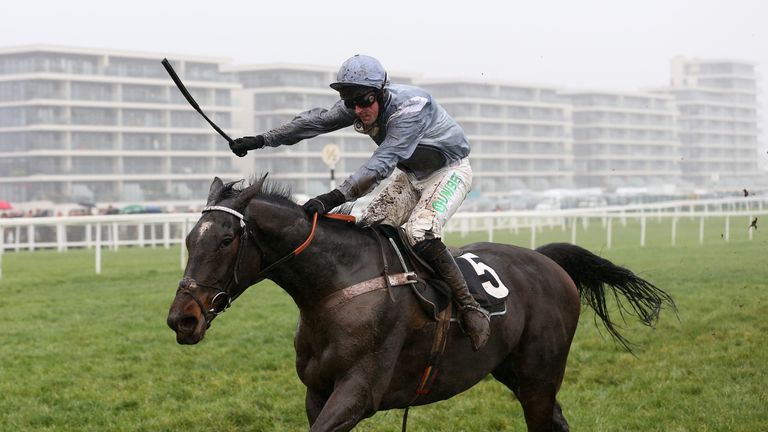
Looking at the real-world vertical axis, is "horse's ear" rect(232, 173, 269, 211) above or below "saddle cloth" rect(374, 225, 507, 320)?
above

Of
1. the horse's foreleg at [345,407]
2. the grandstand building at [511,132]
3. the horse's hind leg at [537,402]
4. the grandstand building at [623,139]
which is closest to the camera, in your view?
the horse's foreleg at [345,407]

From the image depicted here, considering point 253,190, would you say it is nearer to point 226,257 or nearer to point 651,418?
point 226,257

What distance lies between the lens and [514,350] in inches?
188

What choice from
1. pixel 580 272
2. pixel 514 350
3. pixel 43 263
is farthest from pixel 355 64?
pixel 43 263

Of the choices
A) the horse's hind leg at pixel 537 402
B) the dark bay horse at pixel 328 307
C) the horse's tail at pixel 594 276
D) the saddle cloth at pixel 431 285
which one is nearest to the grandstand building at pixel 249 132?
the horse's tail at pixel 594 276

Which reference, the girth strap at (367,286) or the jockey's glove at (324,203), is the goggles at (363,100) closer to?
the jockey's glove at (324,203)

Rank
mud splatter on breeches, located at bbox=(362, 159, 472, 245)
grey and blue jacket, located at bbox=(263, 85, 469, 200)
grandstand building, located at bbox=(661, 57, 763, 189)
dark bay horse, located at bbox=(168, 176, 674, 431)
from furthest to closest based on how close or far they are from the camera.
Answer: grandstand building, located at bbox=(661, 57, 763, 189)
mud splatter on breeches, located at bbox=(362, 159, 472, 245)
grey and blue jacket, located at bbox=(263, 85, 469, 200)
dark bay horse, located at bbox=(168, 176, 674, 431)

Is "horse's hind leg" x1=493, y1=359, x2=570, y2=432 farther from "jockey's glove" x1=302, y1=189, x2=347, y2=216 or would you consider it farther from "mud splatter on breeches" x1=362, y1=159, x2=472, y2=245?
"jockey's glove" x1=302, y1=189, x2=347, y2=216

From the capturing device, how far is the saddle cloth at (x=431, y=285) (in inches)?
163

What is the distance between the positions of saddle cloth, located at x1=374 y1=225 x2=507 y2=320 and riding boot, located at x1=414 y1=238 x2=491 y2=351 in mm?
34

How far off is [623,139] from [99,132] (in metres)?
55.3

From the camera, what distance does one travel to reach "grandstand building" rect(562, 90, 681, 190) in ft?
304

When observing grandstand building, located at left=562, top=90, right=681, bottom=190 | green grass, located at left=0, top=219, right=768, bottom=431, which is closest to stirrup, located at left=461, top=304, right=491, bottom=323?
green grass, located at left=0, top=219, right=768, bottom=431

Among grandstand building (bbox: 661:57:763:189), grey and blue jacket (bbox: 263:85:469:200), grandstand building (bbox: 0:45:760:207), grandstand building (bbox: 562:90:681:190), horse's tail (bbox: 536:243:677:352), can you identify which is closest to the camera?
grey and blue jacket (bbox: 263:85:469:200)
